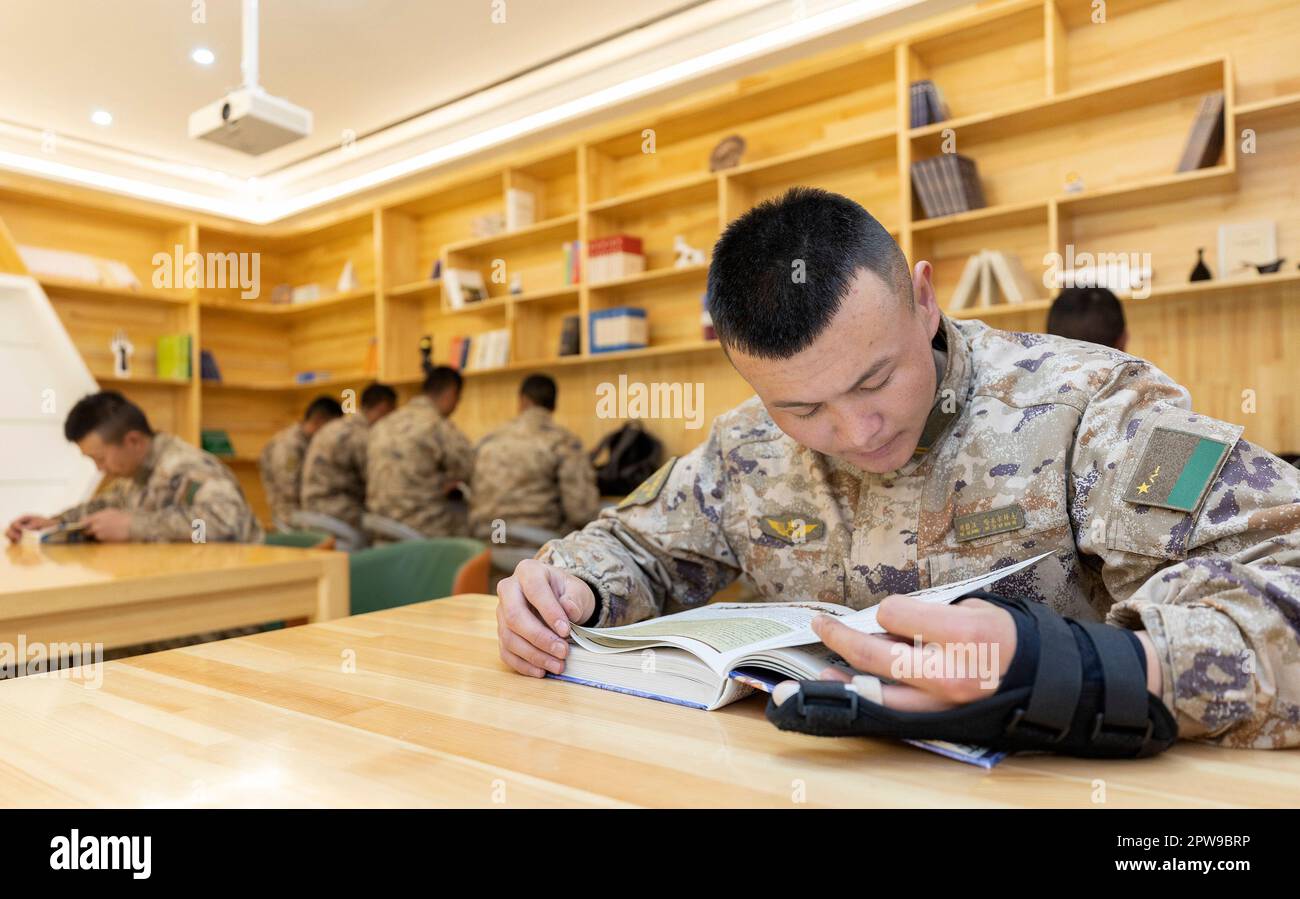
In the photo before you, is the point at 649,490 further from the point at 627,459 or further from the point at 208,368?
the point at 208,368

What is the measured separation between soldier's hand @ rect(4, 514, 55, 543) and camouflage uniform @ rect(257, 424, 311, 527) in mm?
2618

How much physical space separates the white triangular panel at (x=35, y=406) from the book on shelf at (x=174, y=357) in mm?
2521

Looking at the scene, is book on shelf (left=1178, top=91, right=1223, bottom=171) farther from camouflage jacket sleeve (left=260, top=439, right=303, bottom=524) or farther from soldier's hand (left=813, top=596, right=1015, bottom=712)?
camouflage jacket sleeve (left=260, top=439, right=303, bottom=524)

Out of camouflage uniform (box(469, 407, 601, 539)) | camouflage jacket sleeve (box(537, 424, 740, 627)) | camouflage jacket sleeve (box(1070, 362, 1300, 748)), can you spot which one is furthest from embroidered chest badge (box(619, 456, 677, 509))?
camouflage uniform (box(469, 407, 601, 539))

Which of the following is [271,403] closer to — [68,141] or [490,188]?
[68,141]

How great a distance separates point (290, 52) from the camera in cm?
445

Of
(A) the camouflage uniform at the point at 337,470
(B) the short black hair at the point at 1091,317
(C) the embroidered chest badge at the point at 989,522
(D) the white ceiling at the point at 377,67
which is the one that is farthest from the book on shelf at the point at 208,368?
(C) the embroidered chest badge at the point at 989,522

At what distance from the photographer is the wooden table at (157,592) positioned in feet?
5.64

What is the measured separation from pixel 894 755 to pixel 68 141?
6650 mm

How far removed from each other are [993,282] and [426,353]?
369 centimetres

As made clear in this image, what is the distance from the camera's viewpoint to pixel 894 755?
0.67 metres

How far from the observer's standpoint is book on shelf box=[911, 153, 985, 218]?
3.63 m
